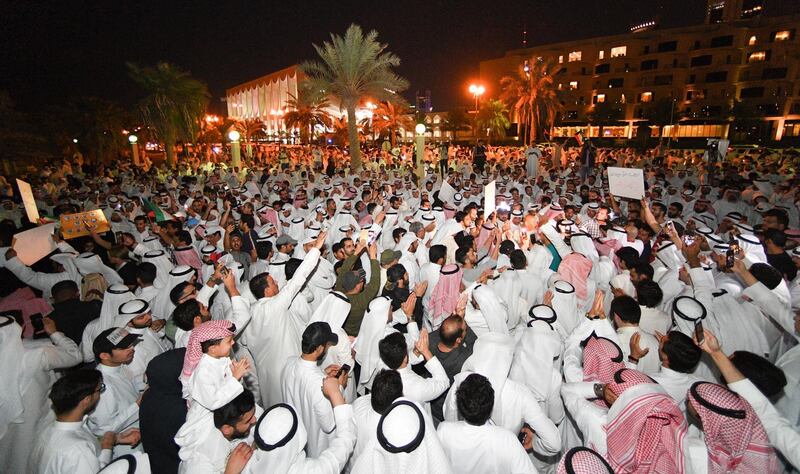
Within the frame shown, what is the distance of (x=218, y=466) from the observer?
232 cm

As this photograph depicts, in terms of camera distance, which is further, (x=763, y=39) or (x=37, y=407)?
(x=763, y=39)

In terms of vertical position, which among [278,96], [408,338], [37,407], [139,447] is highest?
[278,96]

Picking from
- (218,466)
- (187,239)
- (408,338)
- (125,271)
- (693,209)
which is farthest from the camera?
(693,209)

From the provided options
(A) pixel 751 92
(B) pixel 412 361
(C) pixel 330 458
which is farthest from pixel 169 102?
(A) pixel 751 92

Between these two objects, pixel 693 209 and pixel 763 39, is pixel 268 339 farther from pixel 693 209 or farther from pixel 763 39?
pixel 763 39

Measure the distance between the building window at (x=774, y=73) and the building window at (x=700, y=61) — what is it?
5131mm

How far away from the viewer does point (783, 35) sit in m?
40.5

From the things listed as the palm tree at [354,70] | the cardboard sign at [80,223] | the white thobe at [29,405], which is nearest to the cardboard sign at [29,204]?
the cardboard sign at [80,223]

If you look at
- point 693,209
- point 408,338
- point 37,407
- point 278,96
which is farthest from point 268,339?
point 278,96

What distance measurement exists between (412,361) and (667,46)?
58.8 meters

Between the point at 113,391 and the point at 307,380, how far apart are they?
1537mm

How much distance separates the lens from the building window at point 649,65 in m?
47.1

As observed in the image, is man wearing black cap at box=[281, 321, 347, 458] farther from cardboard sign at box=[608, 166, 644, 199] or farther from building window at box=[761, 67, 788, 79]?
building window at box=[761, 67, 788, 79]

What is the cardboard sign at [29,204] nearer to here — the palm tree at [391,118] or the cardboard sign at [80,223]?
the cardboard sign at [80,223]
